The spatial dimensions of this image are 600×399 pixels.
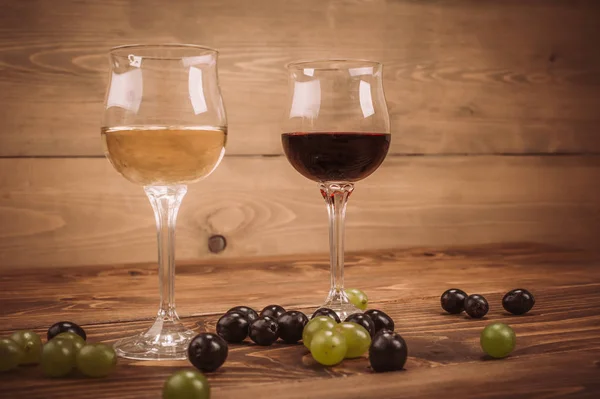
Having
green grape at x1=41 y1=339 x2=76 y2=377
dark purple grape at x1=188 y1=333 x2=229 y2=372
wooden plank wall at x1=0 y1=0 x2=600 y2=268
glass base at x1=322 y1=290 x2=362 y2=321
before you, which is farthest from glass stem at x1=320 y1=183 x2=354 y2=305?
wooden plank wall at x1=0 y1=0 x2=600 y2=268

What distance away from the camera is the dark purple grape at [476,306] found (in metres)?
1.19

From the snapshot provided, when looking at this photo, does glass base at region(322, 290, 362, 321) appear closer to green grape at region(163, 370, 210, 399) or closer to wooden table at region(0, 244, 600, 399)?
wooden table at region(0, 244, 600, 399)

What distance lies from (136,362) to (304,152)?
406 millimetres

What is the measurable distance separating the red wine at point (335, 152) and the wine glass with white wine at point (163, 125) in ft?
0.62

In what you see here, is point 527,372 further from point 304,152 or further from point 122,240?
point 122,240

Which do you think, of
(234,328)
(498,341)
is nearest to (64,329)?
(234,328)

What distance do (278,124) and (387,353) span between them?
1.26m

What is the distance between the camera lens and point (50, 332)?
39.7 inches

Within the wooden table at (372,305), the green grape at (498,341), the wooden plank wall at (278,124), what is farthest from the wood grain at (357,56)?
the green grape at (498,341)

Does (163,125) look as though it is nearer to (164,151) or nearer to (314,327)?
(164,151)

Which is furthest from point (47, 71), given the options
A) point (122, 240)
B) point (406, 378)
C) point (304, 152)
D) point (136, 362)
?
point (406, 378)

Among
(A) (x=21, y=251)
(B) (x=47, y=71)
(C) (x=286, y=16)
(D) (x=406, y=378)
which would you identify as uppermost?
(C) (x=286, y=16)

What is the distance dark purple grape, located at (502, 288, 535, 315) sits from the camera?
47.2 inches

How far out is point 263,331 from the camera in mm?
1009
